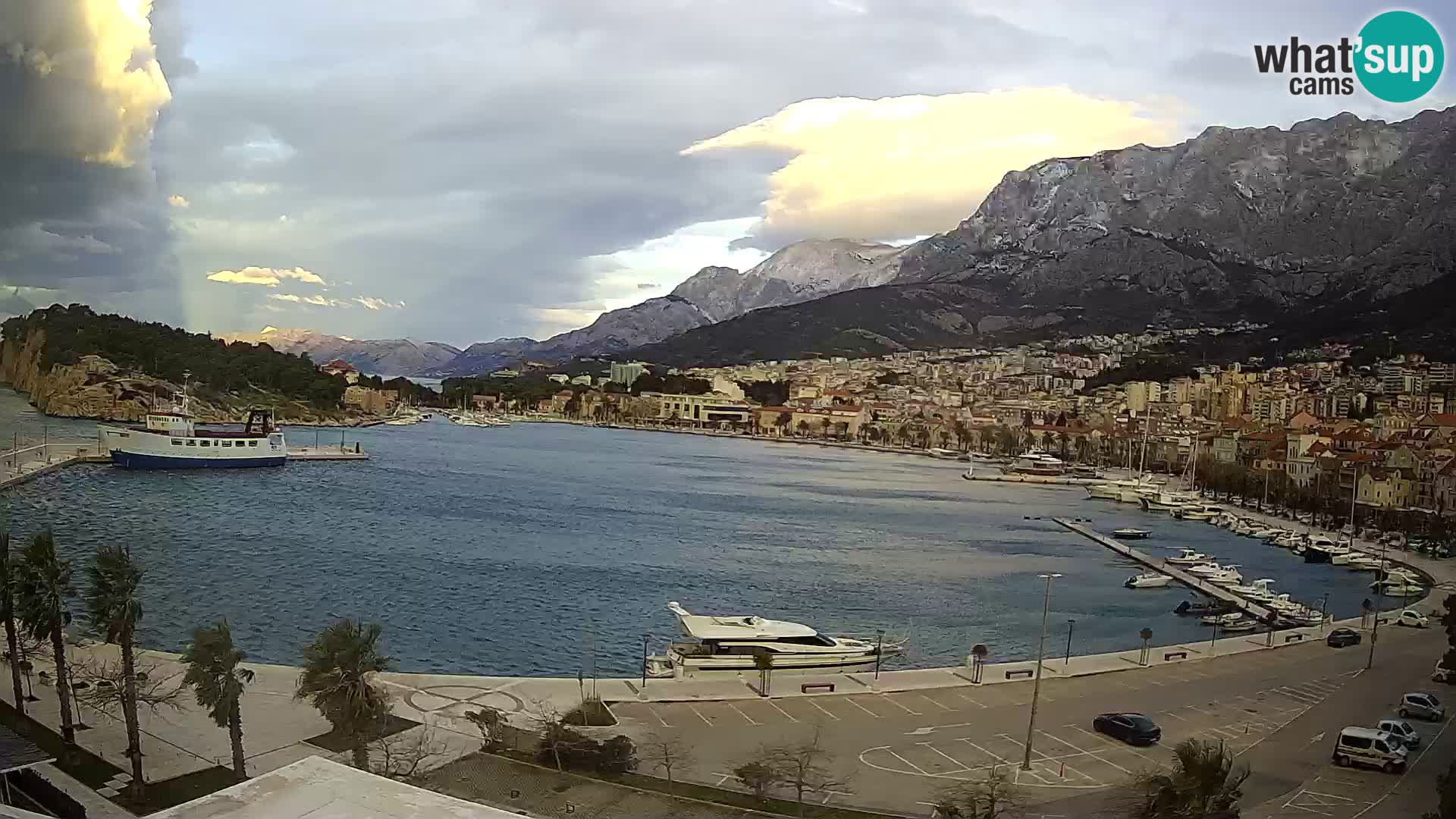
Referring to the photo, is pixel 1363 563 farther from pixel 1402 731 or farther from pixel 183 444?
pixel 183 444

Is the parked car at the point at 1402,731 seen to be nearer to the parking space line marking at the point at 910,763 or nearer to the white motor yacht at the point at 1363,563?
the parking space line marking at the point at 910,763

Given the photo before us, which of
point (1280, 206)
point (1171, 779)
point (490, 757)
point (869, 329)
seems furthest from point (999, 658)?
point (869, 329)

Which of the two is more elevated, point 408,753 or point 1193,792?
point 1193,792

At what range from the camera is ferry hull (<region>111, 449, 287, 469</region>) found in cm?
1777

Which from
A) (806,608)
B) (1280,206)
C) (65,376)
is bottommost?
(806,608)

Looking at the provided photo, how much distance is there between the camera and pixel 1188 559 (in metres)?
13.5

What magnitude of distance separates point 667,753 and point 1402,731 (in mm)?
4309

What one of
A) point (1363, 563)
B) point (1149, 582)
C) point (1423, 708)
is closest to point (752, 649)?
point (1423, 708)

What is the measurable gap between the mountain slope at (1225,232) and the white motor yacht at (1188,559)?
3.35 metres

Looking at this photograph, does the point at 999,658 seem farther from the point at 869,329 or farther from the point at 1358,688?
the point at 869,329

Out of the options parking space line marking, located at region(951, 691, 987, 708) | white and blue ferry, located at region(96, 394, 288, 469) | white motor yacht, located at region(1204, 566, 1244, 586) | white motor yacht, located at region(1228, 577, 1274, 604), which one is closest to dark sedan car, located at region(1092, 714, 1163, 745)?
parking space line marking, located at region(951, 691, 987, 708)

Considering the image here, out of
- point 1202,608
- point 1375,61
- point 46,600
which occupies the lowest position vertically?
point 1202,608

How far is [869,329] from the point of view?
38594 millimetres

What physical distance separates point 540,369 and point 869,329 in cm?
2078
